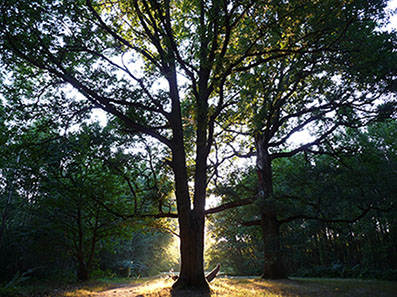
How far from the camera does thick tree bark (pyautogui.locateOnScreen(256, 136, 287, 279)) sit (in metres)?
10.9

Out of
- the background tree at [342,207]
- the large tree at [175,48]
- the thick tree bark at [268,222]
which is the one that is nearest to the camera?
the large tree at [175,48]

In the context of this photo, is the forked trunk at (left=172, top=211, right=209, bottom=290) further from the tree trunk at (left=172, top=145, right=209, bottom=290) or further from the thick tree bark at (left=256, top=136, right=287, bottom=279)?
the thick tree bark at (left=256, top=136, right=287, bottom=279)

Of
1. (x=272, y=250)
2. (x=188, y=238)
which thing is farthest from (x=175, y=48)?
(x=272, y=250)

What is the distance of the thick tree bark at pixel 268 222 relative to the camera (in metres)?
10.9

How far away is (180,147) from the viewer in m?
8.61

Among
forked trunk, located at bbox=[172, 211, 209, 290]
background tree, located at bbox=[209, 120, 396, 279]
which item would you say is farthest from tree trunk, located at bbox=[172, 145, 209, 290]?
background tree, located at bbox=[209, 120, 396, 279]

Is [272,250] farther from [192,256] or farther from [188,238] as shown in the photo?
[188,238]

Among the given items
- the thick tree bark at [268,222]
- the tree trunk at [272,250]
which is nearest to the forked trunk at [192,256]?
the thick tree bark at [268,222]

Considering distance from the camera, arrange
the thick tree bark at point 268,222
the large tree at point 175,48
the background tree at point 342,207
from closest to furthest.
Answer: the large tree at point 175,48 < the thick tree bark at point 268,222 < the background tree at point 342,207

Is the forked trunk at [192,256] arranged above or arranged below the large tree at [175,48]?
below

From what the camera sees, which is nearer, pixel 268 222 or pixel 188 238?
pixel 188 238

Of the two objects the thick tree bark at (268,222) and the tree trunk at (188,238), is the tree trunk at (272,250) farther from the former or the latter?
the tree trunk at (188,238)

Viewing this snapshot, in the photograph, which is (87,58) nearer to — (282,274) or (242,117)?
(242,117)

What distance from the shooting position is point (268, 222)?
12.2 metres
